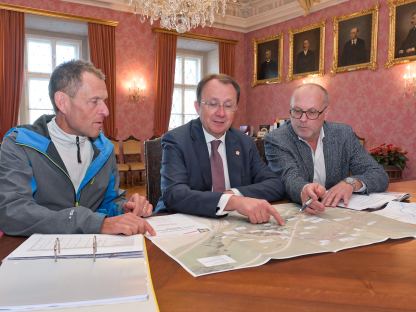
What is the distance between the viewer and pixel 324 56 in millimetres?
8188

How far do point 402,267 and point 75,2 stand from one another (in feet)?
26.9

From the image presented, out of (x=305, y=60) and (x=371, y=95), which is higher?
(x=305, y=60)

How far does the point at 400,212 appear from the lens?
1672 millimetres

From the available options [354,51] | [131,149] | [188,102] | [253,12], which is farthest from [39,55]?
[354,51]

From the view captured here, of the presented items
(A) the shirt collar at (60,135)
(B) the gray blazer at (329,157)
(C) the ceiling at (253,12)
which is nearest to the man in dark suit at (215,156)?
(B) the gray blazer at (329,157)

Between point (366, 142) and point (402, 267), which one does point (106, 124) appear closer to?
point (366, 142)

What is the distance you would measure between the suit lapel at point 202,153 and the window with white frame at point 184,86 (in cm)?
775

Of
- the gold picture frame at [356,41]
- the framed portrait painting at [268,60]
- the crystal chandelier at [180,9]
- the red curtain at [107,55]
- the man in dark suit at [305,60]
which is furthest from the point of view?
the framed portrait painting at [268,60]

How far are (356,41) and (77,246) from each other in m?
7.64

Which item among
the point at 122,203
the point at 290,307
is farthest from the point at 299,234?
the point at 122,203

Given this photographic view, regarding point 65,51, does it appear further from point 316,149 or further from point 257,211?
point 257,211

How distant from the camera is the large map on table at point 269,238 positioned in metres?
1.08

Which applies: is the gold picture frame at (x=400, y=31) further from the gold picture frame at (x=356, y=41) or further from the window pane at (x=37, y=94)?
the window pane at (x=37, y=94)

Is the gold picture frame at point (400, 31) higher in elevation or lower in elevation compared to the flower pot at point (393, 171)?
higher
